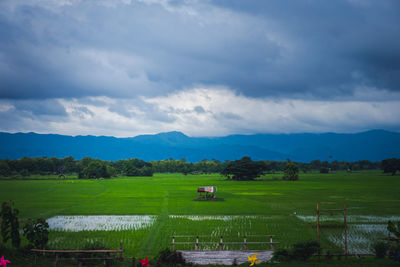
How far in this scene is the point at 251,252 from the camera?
19.8 meters

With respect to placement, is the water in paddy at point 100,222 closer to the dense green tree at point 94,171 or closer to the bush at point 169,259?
the bush at point 169,259

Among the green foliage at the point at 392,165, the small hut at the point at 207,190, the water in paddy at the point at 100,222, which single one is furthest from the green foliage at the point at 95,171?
the green foliage at the point at 392,165

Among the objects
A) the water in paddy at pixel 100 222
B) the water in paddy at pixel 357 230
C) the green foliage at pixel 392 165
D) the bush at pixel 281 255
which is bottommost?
the water in paddy at pixel 357 230

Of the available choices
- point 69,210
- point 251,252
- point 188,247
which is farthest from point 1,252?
point 69,210

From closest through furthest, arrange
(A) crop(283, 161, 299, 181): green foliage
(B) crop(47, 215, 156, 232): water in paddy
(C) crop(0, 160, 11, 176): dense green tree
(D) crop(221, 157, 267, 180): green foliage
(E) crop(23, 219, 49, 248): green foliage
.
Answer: (E) crop(23, 219, 49, 248): green foliage < (B) crop(47, 215, 156, 232): water in paddy < (A) crop(283, 161, 299, 181): green foliage < (D) crop(221, 157, 267, 180): green foliage < (C) crop(0, 160, 11, 176): dense green tree

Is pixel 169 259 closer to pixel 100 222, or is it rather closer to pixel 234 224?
pixel 234 224

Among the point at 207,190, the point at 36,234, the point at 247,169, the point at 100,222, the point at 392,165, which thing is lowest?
the point at 100,222

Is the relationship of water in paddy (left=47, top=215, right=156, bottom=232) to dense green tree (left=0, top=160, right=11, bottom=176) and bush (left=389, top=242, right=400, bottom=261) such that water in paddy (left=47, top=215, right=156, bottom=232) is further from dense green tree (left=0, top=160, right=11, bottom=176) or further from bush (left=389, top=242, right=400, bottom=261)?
dense green tree (left=0, top=160, right=11, bottom=176)

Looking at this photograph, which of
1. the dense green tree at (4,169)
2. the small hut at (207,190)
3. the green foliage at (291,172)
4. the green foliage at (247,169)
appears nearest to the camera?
the small hut at (207,190)

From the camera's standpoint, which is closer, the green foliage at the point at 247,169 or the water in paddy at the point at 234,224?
the water in paddy at the point at 234,224

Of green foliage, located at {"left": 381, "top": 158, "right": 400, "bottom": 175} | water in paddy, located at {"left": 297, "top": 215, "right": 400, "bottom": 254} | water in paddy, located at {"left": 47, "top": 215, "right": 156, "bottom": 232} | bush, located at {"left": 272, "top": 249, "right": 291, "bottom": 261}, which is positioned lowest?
water in paddy, located at {"left": 297, "top": 215, "right": 400, "bottom": 254}

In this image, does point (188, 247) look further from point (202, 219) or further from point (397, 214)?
point (397, 214)

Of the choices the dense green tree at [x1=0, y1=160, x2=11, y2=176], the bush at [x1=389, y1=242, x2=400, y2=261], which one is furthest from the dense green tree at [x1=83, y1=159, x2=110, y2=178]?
the bush at [x1=389, y1=242, x2=400, y2=261]

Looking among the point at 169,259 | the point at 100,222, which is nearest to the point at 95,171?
the point at 100,222
